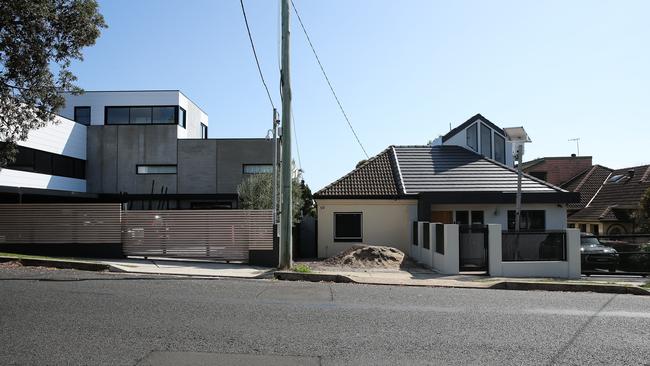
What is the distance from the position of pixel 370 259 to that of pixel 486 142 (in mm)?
13015

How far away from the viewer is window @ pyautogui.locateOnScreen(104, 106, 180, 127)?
33.4 metres

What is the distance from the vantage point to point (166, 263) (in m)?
16.6

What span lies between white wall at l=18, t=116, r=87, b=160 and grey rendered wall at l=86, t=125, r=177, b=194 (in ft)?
2.73

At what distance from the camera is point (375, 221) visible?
76.6 feet

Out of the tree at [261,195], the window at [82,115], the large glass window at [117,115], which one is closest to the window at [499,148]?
the tree at [261,195]

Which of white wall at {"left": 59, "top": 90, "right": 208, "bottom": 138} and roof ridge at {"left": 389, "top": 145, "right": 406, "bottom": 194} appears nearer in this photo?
roof ridge at {"left": 389, "top": 145, "right": 406, "bottom": 194}

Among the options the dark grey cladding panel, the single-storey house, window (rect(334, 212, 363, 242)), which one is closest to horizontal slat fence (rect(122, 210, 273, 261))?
the single-storey house

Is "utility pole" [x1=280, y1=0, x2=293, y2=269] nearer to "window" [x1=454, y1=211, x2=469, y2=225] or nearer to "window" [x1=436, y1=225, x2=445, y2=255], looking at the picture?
"window" [x1=436, y1=225, x2=445, y2=255]

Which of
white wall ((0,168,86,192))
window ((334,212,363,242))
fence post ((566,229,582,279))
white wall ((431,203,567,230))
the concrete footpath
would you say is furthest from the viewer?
white wall ((0,168,86,192))

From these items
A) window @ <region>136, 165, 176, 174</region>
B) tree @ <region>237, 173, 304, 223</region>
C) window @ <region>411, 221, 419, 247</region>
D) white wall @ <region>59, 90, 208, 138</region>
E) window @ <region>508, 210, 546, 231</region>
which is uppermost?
white wall @ <region>59, 90, 208, 138</region>

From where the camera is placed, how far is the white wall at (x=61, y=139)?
Result: 27.6m

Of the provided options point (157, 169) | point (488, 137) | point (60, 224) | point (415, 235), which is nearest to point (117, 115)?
point (157, 169)

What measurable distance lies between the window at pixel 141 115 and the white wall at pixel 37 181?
4308 millimetres

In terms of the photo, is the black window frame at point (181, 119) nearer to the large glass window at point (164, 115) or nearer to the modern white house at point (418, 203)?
the large glass window at point (164, 115)
